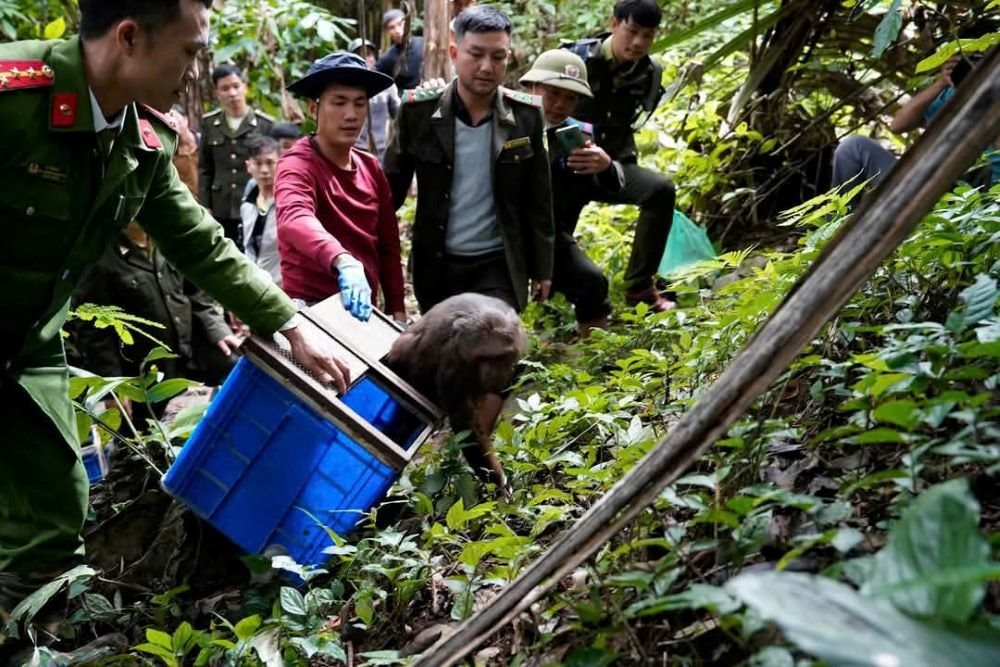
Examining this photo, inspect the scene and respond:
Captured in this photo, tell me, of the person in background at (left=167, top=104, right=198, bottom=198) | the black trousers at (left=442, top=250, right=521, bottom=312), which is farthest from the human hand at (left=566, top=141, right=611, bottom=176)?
the person in background at (left=167, top=104, right=198, bottom=198)

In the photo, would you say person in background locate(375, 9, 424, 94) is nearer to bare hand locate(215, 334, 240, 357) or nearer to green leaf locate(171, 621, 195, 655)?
bare hand locate(215, 334, 240, 357)

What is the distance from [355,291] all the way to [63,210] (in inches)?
51.8

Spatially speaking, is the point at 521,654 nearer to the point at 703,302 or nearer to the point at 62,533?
the point at 62,533

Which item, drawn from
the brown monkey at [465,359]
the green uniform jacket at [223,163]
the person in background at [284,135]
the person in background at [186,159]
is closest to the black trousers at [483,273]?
the brown monkey at [465,359]

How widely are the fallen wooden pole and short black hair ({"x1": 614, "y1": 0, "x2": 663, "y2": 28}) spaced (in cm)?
422

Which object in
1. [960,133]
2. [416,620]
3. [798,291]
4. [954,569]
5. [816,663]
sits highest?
[960,133]

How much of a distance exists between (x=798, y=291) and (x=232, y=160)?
7108 mm

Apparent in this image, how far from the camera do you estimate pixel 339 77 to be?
4398mm

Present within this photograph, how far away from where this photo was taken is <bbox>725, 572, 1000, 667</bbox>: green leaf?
1.03m

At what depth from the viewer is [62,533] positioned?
302cm

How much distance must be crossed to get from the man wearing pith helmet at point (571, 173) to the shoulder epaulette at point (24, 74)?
3.03m

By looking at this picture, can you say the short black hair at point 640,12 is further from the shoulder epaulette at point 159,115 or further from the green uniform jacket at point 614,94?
the shoulder epaulette at point 159,115

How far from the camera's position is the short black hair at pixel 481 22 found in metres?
4.57

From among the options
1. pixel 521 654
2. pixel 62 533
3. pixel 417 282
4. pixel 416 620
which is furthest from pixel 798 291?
pixel 417 282
